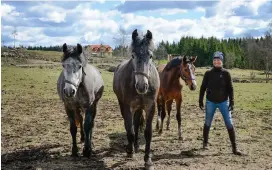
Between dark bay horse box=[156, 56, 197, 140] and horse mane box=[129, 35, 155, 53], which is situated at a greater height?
horse mane box=[129, 35, 155, 53]

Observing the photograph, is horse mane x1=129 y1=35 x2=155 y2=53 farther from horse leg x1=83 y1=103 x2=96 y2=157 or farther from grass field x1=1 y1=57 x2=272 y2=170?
grass field x1=1 y1=57 x2=272 y2=170

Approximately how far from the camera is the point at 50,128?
10.5 metres

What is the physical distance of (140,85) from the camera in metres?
5.87

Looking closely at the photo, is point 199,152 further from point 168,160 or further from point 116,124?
point 116,124

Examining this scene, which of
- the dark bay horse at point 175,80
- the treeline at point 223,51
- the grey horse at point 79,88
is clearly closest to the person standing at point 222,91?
the dark bay horse at point 175,80

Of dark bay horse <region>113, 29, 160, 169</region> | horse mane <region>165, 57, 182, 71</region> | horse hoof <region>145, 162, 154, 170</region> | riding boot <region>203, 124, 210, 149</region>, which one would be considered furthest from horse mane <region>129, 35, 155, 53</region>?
horse mane <region>165, 57, 182, 71</region>

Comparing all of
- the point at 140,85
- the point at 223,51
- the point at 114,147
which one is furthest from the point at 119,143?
the point at 223,51

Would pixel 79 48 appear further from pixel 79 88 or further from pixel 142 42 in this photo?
pixel 142 42

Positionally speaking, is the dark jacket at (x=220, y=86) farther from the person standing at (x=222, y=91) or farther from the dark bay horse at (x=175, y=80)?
the dark bay horse at (x=175, y=80)

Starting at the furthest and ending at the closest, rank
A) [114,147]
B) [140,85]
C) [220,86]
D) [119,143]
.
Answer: [119,143]
[114,147]
[220,86]
[140,85]

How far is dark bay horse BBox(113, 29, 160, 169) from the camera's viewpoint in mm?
6043

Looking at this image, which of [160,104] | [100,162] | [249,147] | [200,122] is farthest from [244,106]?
[100,162]

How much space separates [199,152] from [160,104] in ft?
10.1

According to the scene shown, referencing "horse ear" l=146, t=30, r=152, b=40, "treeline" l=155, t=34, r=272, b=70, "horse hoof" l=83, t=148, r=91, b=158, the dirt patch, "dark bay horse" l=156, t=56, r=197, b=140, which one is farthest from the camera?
"treeline" l=155, t=34, r=272, b=70
